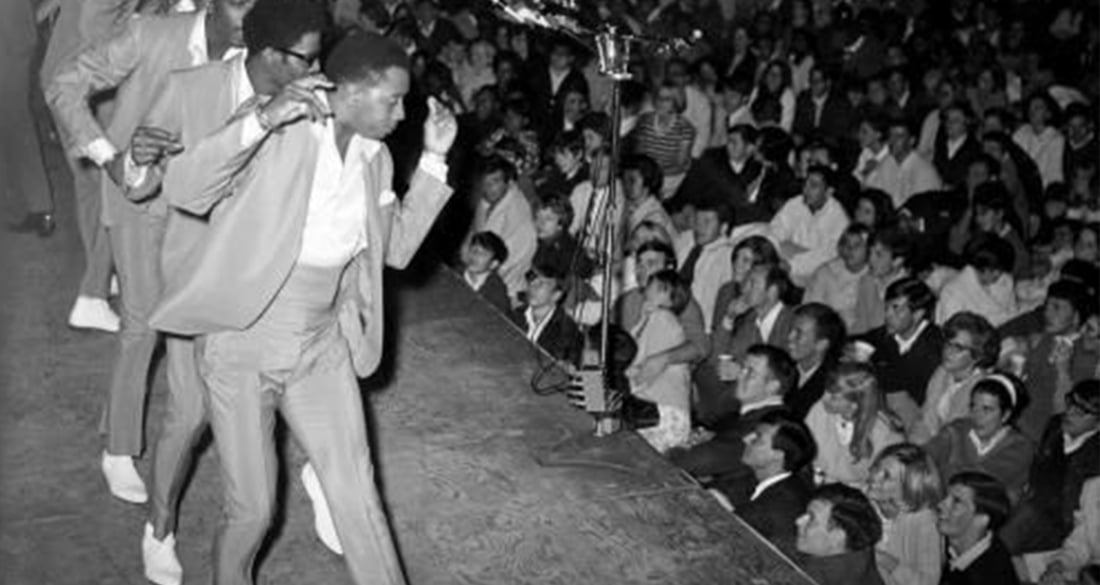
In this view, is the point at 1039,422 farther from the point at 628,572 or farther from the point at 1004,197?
the point at 628,572

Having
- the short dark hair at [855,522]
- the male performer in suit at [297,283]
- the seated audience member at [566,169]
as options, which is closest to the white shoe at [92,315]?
the male performer in suit at [297,283]

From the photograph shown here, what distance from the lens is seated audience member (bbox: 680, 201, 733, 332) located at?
23.7 feet

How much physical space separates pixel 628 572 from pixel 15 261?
2.69 metres

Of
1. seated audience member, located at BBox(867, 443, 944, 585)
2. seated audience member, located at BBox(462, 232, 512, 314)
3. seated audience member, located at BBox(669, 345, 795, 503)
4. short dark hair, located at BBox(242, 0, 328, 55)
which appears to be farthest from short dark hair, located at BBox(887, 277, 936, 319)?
short dark hair, located at BBox(242, 0, 328, 55)

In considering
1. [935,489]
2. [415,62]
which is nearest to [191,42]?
[935,489]

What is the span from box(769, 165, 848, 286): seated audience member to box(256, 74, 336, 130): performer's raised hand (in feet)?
15.2

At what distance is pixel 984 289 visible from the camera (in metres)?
6.89

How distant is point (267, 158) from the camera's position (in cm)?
339

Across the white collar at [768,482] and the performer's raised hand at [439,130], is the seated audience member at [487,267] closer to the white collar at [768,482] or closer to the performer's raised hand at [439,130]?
the white collar at [768,482]

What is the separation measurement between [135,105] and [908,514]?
9.14ft

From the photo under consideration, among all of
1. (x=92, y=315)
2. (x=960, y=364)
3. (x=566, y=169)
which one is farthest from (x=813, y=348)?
(x=92, y=315)

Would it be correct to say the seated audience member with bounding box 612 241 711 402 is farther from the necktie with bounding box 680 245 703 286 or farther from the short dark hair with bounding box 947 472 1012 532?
the short dark hair with bounding box 947 472 1012 532

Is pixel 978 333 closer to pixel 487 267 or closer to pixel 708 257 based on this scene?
pixel 708 257

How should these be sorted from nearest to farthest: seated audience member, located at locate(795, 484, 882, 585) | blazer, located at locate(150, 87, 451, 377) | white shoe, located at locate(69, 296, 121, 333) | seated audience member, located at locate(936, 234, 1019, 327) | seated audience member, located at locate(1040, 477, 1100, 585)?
blazer, located at locate(150, 87, 451, 377), seated audience member, located at locate(795, 484, 882, 585), white shoe, located at locate(69, 296, 121, 333), seated audience member, located at locate(1040, 477, 1100, 585), seated audience member, located at locate(936, 234, 1019, 327)
